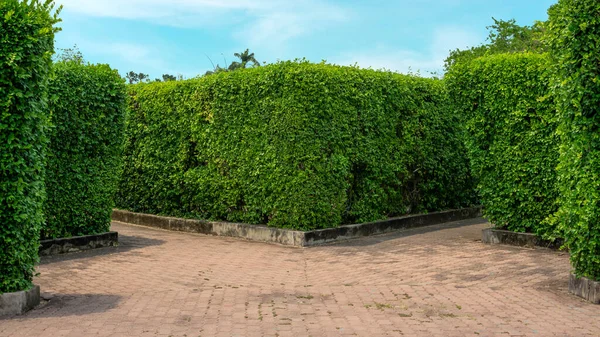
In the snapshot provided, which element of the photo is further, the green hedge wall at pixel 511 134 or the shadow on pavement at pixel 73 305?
the green hedge wall at pixel 511 134

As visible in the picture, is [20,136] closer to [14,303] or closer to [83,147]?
[14,303]

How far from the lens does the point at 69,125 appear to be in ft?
39.3

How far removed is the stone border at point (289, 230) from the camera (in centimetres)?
1276

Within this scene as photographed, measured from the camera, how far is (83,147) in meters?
12.2

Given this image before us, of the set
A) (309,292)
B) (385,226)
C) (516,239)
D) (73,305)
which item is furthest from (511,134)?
(73,305)

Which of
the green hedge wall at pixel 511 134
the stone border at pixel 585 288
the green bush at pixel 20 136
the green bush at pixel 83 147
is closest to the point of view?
the green bush at pixel 20 136

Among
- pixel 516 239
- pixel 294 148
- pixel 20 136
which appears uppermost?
pixel 294 148

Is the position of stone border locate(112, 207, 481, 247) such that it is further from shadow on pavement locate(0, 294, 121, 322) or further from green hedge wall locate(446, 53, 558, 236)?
shadow on pavement locate(0, 294, 121, 322)

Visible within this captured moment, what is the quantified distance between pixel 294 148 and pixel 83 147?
4.16 m

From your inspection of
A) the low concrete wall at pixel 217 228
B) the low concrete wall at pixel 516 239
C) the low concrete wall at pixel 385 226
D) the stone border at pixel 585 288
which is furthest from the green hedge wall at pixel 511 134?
the low concrete wall at pixel 217 228

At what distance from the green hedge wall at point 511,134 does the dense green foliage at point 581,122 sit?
3.01m

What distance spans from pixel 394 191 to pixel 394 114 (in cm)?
186

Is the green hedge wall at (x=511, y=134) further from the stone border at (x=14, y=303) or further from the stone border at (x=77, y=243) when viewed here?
the stone border at (x=14, y=303)

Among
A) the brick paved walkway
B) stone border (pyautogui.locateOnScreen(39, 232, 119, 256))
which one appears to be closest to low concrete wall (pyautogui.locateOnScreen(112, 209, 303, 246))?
the brick paved walkway
